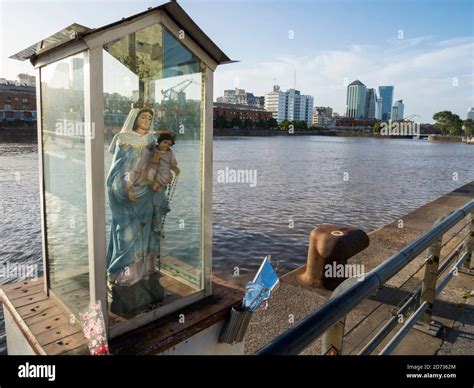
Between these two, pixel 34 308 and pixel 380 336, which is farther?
pixel 34 308

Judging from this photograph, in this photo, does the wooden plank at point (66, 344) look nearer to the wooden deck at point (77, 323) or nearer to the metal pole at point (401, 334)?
the wooden deck at point (77, 323)

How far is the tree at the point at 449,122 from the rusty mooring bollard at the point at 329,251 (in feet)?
575

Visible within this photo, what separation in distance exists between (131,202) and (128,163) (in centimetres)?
38

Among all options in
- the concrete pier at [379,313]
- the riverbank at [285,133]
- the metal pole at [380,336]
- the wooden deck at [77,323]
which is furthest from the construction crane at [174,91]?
the riverbank at [285,133]

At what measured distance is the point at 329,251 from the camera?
7.18 meters

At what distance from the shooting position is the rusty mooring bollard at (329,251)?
7137mm

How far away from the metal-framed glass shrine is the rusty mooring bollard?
11.3 ft

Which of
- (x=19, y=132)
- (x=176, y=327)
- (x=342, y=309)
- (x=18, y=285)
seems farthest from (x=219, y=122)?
(x=342, y=309)

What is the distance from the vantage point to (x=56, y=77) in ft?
12.6

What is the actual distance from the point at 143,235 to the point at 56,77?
179 centimetres

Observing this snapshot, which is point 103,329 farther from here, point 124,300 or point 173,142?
point 173,142

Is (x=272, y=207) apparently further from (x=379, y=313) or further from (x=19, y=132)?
(x=19, y=132)

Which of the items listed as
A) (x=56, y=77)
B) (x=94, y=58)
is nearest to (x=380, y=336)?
(x=94, y=58)

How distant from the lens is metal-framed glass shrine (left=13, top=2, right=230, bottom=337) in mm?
3404
